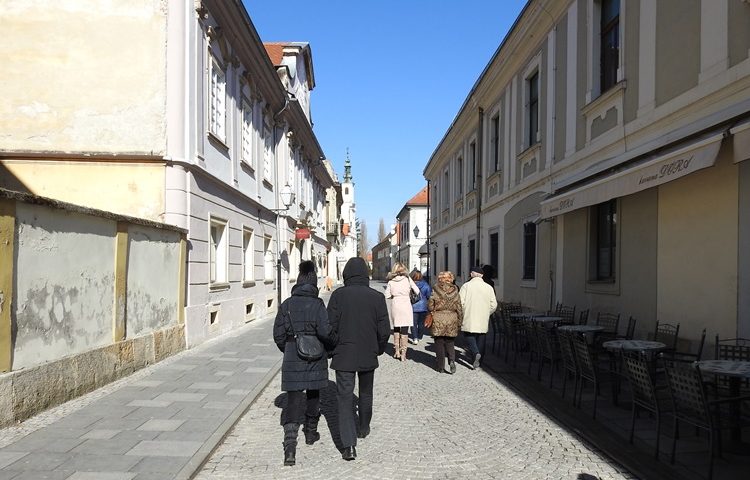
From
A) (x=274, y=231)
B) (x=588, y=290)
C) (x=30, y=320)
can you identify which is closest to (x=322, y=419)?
(x=30, y=320)

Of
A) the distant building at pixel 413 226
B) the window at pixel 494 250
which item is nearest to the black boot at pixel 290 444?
the window at pixel 494 250

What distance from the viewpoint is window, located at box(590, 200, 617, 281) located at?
374 inches

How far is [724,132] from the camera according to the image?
18.5 ft

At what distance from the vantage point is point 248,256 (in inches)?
614

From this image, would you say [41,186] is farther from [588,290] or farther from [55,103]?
[588,290]

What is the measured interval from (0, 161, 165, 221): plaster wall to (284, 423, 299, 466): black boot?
6584 millimetres

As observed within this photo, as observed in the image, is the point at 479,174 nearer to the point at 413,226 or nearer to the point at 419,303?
the point at 419,303

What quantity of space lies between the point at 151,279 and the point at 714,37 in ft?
27.8

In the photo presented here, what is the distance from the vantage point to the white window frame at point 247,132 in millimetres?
14734

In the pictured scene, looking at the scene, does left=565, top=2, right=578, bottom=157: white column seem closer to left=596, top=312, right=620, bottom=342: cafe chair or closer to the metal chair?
the metal chair

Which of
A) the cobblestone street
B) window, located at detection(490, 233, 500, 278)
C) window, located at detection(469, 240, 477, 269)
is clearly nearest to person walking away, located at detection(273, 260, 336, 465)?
the cobblestone street

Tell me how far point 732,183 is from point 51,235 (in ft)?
25.2

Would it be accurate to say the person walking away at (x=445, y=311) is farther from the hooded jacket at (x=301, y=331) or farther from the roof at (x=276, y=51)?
the roof at (x=276, y=51)

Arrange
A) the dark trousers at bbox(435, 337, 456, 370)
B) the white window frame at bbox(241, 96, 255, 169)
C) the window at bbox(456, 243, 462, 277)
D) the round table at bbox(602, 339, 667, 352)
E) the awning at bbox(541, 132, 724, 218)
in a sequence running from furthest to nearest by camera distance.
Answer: the window at bbox(456, 243, 462, 277) → the white window frame at bbox(241, 96, 255, 169) → the dark trousers at bbox(435, 337, 456, 370) → the round table at bbox(602, 339, 667, 352) → the awning at bbox(541, 132, 724, 218)
